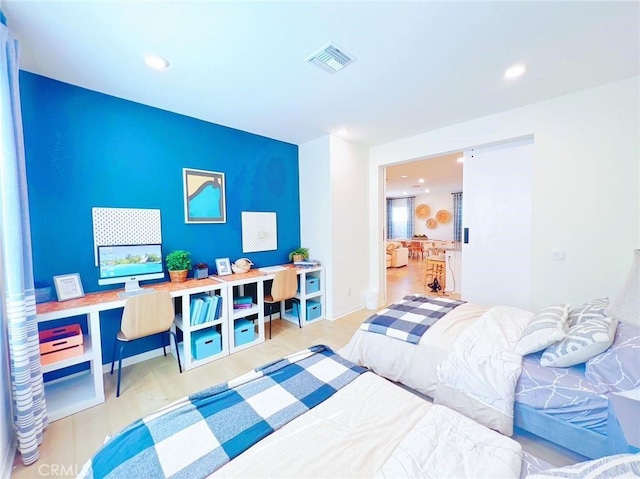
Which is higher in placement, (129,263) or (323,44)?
(323,44)

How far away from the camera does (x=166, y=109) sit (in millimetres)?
2654

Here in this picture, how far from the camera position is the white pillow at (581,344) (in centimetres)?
139

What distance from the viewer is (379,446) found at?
0.92 m

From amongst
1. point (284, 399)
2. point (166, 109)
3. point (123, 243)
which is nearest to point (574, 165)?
point (284, 399)

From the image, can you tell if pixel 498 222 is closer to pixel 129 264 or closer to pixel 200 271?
pixel 200 271

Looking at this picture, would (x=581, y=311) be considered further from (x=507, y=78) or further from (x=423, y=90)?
(x=423, y=90)

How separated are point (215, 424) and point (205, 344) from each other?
168 cm

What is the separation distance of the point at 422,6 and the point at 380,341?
85.9 inches

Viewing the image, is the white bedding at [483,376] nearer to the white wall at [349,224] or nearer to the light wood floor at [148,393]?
the light wood floor at [148,393]

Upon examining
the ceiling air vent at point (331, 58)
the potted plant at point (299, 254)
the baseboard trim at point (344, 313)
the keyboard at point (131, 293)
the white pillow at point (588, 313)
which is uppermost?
the ceiling air vent at point (331, 58)

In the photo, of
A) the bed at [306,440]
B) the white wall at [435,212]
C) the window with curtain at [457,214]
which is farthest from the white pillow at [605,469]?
the white wall at [435,212]

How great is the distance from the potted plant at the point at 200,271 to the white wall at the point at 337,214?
1.52 metres

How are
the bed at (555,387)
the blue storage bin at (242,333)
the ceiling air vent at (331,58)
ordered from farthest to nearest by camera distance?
the blue storage bin at (242,333)
the ceiling air vent at (331,58)
the bed at (555,387)

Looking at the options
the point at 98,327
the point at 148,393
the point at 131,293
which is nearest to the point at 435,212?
the point at 131,293
